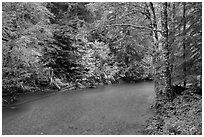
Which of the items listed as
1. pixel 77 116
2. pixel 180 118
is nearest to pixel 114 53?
pixel 77 116

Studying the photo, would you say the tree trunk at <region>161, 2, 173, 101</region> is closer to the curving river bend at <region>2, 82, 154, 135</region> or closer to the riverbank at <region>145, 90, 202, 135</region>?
the riverbank at <region>145, 90, 202, 135</region>

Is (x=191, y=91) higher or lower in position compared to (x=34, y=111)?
higher

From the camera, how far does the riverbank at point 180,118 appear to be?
20.6 feet

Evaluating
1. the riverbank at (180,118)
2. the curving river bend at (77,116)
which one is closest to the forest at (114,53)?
the riverbank at (180,118)

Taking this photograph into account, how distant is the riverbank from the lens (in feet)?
20.6

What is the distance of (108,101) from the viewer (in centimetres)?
1259

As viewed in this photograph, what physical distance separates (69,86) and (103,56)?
4.49 m

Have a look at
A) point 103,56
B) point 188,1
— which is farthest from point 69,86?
point 188,1

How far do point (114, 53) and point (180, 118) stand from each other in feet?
50.5

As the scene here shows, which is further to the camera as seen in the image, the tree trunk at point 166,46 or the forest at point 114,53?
the tree trunk at point 166,46

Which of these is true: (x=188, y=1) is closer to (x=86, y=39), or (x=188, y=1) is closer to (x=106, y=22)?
(x=106, y=22)

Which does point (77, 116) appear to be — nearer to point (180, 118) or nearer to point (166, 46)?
point (180, 118)

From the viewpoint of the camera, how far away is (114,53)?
22266mm

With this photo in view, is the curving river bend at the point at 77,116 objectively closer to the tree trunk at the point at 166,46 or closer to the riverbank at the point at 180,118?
the riverbank at the point at 180,118
